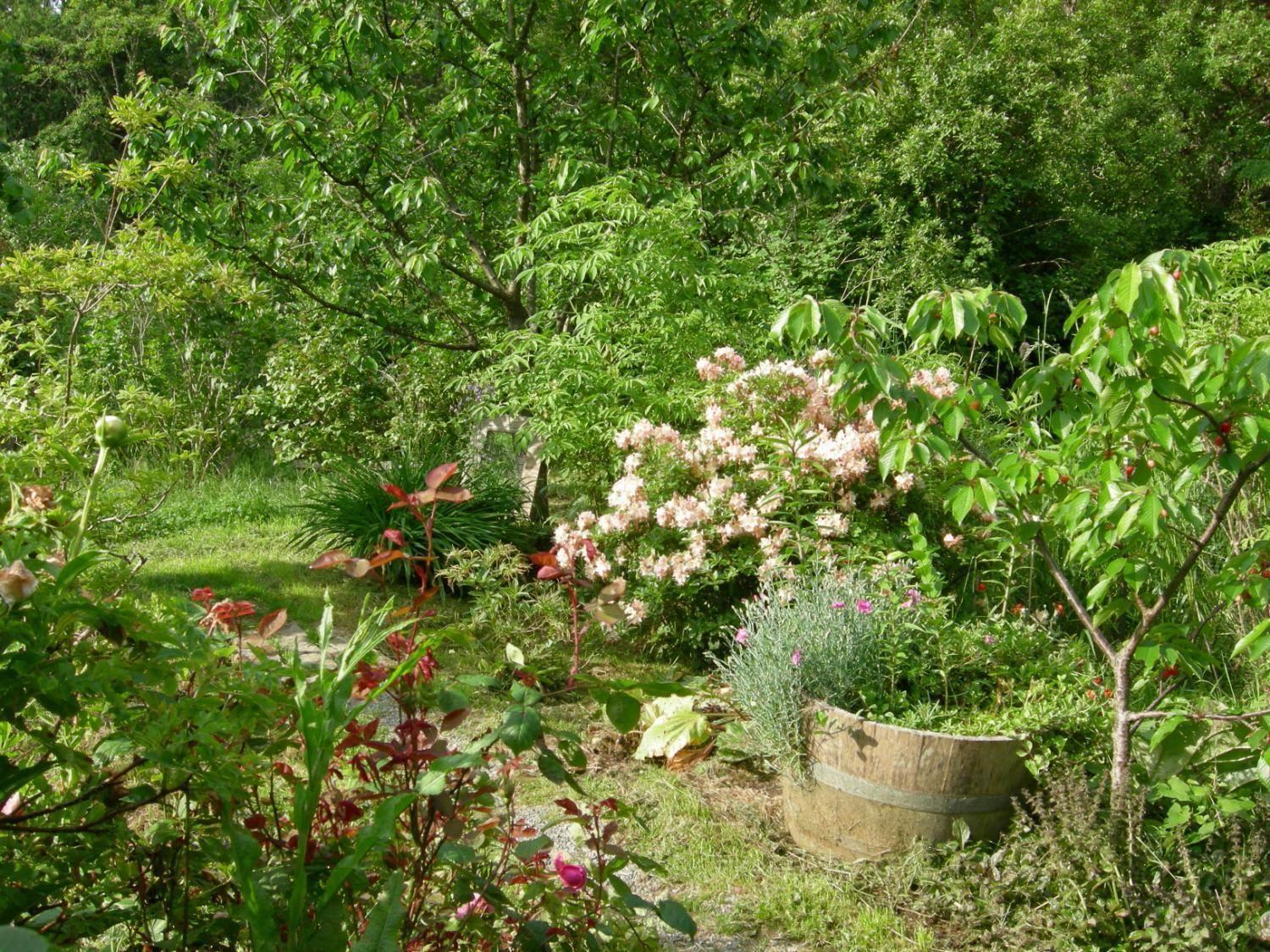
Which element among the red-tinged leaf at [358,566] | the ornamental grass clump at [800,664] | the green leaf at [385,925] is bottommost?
the ornamental grass clump at [800,664]

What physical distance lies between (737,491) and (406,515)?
7.16ft

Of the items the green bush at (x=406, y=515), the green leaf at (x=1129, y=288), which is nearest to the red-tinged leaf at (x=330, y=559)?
the green leaf at (x=1129, y=288)

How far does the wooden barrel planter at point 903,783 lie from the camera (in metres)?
2.70

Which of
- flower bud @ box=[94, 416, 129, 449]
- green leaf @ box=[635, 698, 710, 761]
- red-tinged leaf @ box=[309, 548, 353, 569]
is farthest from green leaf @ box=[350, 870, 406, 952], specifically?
green leaf @ box=[635, 698, 710, 761]

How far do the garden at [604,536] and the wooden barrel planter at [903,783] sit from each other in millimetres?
12

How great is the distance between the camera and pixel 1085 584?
439cm

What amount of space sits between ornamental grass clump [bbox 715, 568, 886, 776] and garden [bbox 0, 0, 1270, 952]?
14 mm

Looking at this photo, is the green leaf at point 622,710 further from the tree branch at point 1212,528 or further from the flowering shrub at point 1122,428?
the tree branch at point 1212,528

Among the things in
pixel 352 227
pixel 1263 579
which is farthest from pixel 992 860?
pixel 352 227

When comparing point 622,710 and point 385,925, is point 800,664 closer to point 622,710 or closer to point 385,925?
point 622,710

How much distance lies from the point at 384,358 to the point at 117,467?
2.06 meters

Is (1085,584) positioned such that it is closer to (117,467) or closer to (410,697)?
(410,697)

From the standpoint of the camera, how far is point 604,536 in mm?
4555

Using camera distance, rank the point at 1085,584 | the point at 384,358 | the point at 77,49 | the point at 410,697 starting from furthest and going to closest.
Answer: the point at 77,49 < the point at 384,358 < the point at 1085,584 < the point at 410,697
